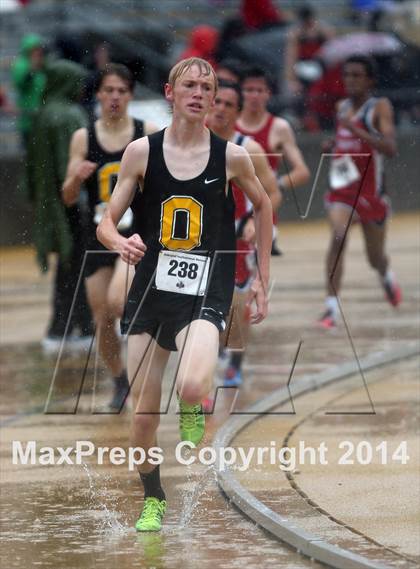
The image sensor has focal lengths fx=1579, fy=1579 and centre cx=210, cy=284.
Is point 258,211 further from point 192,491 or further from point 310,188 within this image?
point 310,188

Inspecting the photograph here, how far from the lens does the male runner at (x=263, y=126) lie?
1161 centimetres

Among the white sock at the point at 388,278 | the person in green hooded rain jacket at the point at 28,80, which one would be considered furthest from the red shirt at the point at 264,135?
the person in green hooded rain jacket at the point at 28,80

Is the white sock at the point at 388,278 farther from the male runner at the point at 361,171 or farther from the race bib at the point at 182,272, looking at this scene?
the race bib at the point at 182,272

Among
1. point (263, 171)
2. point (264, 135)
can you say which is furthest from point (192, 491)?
point (264, 135)

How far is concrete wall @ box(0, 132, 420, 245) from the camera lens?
20.1m

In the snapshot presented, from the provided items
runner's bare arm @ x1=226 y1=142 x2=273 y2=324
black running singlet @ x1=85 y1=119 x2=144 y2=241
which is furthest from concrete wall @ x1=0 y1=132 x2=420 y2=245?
runner's bare arm @ x1=226 y1=142 x2=273 y2=324

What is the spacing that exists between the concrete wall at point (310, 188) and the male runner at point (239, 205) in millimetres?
9373

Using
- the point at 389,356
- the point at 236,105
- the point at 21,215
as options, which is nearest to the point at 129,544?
the point at 236,105

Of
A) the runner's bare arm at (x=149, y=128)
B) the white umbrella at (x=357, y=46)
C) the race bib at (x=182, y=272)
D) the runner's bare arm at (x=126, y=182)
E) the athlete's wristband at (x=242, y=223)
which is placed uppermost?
the white umbrella at (x=357, y=46)

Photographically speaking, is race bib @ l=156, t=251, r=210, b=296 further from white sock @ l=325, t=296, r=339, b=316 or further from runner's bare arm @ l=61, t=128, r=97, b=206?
white sock @ l=325, t=296, r=339, b=316

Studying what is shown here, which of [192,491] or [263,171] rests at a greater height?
[263,171]

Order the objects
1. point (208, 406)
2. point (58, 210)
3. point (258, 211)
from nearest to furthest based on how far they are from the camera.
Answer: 1. point (258, 211)
2. point (208, 406)
3. point (58, 210)

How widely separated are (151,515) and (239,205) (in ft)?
12.6

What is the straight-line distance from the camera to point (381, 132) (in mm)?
13555
